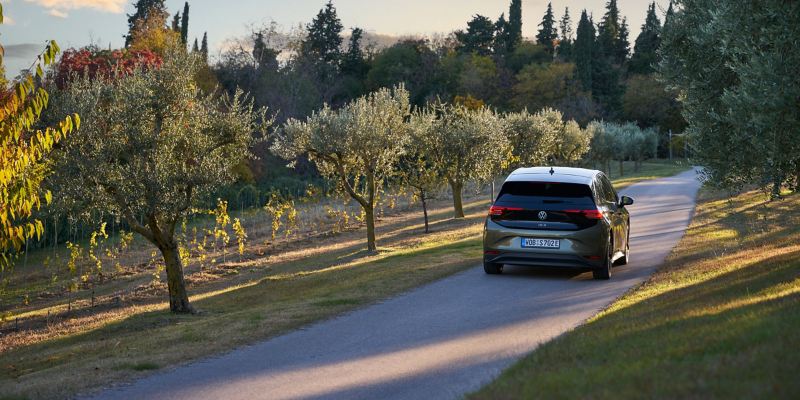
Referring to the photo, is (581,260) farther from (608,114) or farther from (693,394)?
(608,114)

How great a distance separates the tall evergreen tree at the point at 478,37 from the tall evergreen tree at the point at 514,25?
90.2 inches

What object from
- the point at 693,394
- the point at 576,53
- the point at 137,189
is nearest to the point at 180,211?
the point at 137,189

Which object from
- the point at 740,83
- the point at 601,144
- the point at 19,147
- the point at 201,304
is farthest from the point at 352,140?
the point at 601,144

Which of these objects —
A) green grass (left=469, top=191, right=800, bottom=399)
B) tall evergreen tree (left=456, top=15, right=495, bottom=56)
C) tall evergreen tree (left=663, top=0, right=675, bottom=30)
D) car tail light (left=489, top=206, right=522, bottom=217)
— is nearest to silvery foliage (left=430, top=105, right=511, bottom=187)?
tall evergreen tree (left=663, top=0, right=675, bottom=30)

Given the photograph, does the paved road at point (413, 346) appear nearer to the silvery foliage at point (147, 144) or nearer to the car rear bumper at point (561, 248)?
the car rear bumper at point (561, 248)

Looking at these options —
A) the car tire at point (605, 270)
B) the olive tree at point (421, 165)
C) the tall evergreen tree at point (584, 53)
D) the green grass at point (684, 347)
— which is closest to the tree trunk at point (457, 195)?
the olive tree at point (421, 165)

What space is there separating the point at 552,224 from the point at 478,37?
9515cm

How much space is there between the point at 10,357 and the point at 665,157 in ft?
337

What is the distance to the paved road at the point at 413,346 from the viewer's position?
24.4ft

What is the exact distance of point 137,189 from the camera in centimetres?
1533

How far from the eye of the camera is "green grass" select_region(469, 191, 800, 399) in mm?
5863

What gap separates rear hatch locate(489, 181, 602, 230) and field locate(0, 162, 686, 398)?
1.91 meters

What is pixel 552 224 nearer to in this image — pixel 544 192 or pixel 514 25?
pixel 544 192

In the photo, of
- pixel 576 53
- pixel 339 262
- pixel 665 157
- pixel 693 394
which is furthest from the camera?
pixel 665 157
